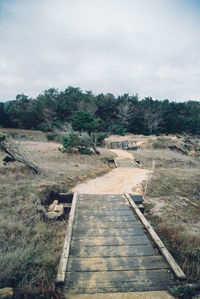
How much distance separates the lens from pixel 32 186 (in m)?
7.30

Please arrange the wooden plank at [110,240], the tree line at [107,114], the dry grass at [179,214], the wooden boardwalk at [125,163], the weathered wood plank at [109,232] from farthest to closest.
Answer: the tree line at [107,114] < the wooden boardwalk at [125,163] < the weathered wood plank at [109,232] < the dry grass at [179,214] < the wooden plank at [110,240]

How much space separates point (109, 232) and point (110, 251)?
2.33ft

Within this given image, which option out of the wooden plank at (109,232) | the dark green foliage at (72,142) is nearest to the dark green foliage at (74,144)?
the dark green foliage at (72,142)

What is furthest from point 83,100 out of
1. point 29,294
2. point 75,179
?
point 29,294

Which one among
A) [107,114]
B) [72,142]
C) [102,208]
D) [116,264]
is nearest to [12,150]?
[102,208]

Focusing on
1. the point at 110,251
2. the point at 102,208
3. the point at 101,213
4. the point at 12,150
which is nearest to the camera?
the point at 110,251

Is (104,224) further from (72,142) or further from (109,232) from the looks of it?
(72,142)

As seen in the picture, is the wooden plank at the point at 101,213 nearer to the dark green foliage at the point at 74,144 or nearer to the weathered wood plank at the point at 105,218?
the weathered wood plank at the point at 105,218

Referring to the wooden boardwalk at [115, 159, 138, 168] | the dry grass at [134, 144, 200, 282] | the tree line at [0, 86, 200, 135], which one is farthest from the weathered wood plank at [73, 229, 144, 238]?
the tree line at [0, 86, 200, 135]

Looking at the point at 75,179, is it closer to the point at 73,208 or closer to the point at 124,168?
the point at 73,208

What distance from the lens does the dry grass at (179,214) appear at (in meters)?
4.25

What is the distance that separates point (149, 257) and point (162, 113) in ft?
151

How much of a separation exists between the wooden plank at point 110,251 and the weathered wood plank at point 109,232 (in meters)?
0.46

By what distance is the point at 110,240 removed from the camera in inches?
163
